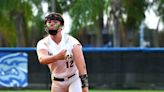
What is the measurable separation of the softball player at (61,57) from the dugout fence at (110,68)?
42.0 feet

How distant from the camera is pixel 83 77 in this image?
243 inches

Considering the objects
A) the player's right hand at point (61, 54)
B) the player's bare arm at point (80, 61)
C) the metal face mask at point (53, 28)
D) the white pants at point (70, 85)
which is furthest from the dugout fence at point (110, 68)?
the player's right hand at point (61, 54)

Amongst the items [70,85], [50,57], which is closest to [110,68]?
[70,85]

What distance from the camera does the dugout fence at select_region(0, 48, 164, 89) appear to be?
749 inches

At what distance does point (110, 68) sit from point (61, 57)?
13800mm

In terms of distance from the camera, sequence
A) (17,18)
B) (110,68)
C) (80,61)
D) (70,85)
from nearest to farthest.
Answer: (80,61) < (70,85) < (110,68) < (17,18)

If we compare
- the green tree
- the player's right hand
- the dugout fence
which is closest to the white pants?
the player's right hand

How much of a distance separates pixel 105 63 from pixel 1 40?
27.7m

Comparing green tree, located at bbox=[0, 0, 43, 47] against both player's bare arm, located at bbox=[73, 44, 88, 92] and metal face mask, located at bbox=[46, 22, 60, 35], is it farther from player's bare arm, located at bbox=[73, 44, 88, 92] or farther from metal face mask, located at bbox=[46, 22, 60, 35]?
metal face mask, located at bbox=[46, 22, 60, 35]

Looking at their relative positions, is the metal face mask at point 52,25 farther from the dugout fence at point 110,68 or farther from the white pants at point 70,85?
the dugout fence at point 110,68

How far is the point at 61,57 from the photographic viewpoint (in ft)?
18.5

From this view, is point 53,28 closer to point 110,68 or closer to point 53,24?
point 53,24

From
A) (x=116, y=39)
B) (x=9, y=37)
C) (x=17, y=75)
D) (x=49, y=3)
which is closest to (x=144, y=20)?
(x=116, y=39)

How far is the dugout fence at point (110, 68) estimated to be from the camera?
19.0 metres
